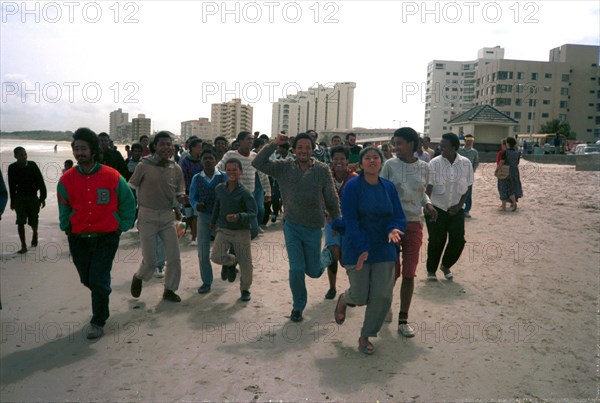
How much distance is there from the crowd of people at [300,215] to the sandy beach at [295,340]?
0.30 metres

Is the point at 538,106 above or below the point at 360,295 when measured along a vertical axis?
above

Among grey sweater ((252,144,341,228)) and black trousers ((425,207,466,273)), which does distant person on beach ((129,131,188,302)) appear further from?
black trousers ((425,207,466,273))

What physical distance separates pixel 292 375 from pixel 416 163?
2.56 m

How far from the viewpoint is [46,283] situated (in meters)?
6.92

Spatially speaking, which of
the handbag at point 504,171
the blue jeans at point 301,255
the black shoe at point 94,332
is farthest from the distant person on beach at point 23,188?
the handbag at point 504,171

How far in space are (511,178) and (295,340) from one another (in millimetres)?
9886

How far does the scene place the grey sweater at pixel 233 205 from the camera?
20.1 ft

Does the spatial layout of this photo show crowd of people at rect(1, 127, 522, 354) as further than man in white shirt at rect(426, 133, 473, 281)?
No

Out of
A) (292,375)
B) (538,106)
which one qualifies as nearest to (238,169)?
(292,375)

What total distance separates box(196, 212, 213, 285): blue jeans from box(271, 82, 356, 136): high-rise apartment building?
9077 cm

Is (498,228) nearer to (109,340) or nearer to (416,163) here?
(416,163)

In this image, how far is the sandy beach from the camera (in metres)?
3.88

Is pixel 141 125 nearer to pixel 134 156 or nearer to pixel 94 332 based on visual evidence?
pixel 134 156

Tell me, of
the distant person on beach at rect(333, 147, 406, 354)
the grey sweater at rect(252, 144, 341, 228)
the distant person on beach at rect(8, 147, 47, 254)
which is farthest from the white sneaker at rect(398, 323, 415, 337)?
the distant person on beach at rect(8, 147, 47, 254)
